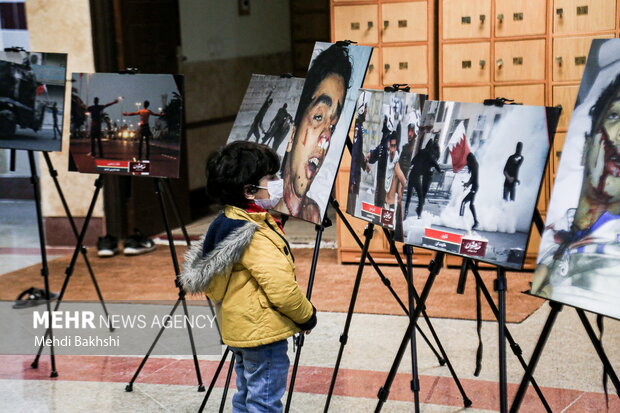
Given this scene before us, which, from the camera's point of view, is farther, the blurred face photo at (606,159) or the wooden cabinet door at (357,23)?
the wooden cabinet door at (357,23)

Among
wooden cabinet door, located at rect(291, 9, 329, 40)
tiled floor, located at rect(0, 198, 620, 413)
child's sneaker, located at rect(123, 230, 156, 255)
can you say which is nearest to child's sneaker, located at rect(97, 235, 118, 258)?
child's sneaker, located at rect(123, 230, 156, 255)

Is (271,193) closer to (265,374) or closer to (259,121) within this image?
(265,374)

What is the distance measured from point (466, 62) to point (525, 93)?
0.39m

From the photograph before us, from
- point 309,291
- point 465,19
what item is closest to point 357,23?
point 465,19

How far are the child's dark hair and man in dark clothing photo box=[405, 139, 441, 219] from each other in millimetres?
445

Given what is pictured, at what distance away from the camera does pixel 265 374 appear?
109 inches

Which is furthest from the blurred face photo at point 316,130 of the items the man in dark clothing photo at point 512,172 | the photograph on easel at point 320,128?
the man in dark clothing photo at point 512,172

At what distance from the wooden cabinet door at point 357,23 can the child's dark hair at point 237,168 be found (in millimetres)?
2846

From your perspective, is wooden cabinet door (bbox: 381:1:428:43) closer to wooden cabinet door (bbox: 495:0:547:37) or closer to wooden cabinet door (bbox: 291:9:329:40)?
wooden cabinet door (bbox: 495:0:547:37)

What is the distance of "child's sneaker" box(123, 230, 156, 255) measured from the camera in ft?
20.2

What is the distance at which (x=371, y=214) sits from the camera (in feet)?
10.5

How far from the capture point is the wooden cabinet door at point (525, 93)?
16.9 feet

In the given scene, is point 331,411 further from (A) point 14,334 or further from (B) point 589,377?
(A) point 14,334

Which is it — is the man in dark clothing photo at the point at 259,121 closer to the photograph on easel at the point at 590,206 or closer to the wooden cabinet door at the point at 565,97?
the photograph on easel at the point at 590,206
